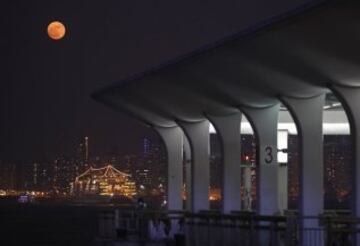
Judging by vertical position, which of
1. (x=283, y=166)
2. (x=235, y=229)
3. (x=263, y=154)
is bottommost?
(x=235, y=229)

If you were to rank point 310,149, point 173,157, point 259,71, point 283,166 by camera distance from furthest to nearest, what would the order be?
point 173,157, point 283,166, point 310,149, point 259,71

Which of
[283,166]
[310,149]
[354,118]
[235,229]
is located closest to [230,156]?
[283,166]

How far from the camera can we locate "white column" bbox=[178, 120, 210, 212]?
43156 millimetres

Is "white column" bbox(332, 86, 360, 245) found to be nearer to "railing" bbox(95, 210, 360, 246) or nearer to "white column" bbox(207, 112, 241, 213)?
"railing" bbox(95, 210, 360, 246)

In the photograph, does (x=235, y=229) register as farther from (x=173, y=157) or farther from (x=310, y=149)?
(x=173, y=157)

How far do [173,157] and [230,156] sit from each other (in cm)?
626

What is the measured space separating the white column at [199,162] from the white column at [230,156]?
2740 millimetres

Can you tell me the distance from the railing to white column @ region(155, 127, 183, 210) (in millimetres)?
3881

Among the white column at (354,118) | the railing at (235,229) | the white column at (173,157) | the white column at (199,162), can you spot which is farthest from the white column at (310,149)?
the white column at (173,157)

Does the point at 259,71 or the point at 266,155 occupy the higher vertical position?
the point at 259,71

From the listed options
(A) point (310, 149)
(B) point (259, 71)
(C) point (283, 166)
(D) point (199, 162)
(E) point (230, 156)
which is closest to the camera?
(B) point (259, 71)

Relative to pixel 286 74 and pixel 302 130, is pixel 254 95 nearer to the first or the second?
pixel 302 130

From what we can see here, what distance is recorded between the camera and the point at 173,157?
152 feet

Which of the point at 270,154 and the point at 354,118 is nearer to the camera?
the point at 354,118
